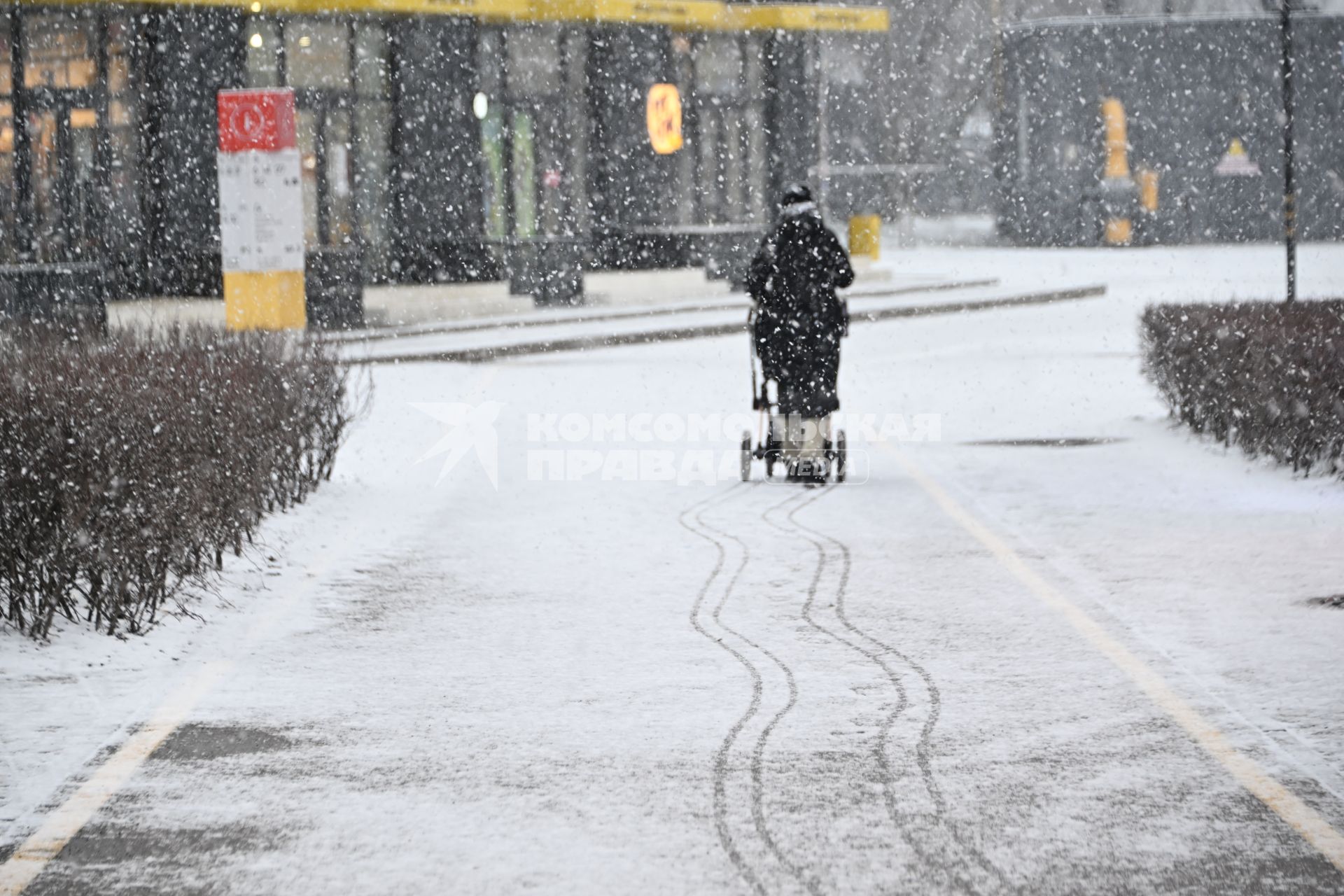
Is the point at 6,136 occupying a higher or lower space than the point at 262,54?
lower

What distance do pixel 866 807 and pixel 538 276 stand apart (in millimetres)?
29570

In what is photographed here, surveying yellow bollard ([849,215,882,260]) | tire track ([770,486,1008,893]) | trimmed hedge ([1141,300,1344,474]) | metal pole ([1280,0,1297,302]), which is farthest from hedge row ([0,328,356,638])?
yellow bollard ([849,215,882,260])

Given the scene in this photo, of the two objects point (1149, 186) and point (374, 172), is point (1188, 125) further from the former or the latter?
point (374, 172)

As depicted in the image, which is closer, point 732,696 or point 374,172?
point 732,696

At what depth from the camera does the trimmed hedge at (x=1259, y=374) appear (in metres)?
12.1

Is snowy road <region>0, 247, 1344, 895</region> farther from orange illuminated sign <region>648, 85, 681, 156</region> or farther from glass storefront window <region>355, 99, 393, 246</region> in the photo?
orange illuminated sign <region>648, 85, 681, 156</region>

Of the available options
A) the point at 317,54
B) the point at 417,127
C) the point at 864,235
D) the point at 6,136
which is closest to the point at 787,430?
the point at 6,136

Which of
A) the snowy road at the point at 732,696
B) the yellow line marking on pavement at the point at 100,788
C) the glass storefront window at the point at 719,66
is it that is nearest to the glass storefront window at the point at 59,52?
the glass storefront window at the point at 719,66

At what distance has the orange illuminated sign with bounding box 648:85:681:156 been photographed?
3666cm

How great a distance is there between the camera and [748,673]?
282 inches

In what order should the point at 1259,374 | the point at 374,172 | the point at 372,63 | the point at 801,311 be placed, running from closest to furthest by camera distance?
the point at 801,311 < the point at 1259,374 < the point at 372,63 < the point at 374,172

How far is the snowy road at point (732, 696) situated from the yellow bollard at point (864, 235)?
94.6 feet

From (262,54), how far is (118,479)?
75.7ft

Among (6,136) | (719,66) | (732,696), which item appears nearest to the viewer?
(732,696)
